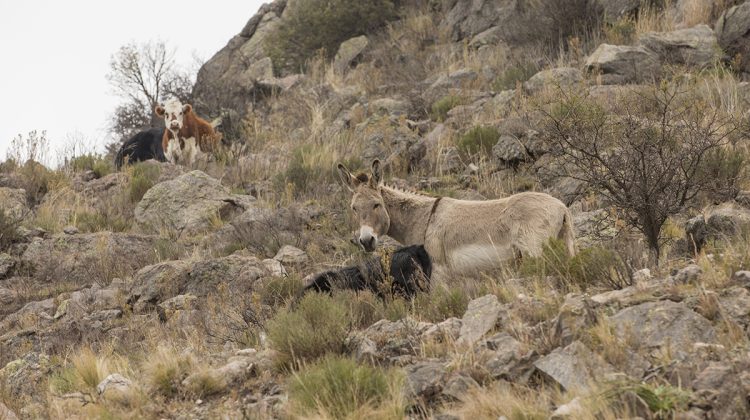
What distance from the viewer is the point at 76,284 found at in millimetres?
12742

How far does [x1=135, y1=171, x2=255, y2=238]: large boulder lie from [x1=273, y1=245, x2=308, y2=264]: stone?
9.06 feet

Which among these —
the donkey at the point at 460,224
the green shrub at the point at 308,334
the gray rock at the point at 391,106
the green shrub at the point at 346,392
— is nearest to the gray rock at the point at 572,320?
the green shrub at the point at 346,392

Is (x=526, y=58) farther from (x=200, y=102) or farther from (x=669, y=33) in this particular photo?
(x=200, y=102)

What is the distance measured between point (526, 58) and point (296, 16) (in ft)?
32.5

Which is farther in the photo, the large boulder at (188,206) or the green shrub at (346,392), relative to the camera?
the large boulder at (188,206)

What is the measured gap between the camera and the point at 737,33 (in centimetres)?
1720

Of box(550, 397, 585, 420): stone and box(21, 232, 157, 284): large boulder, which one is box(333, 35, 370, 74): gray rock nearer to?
box(21, 232, 157, 284): large boulder

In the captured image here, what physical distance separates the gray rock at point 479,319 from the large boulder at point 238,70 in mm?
17354

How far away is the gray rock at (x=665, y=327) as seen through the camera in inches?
217

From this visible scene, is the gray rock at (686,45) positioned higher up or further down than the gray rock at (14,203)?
further down

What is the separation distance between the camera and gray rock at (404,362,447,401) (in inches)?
227

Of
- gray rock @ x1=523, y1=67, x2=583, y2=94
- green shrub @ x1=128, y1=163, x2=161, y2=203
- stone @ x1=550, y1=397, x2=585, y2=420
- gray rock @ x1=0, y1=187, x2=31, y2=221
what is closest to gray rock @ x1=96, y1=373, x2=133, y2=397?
stone @ x1=550, y1=397, x2=585, y2=420

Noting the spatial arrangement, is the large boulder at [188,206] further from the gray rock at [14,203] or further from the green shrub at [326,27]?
the green shrub at [326,27]

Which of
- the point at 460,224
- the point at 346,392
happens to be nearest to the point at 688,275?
the point at 346,392
